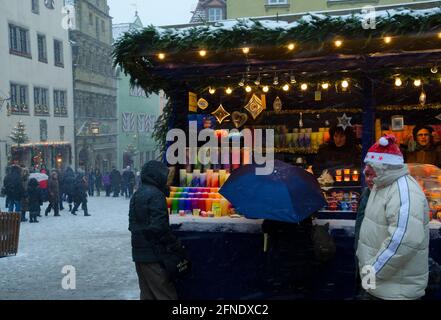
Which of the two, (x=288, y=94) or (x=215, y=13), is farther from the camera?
(x=215, y=13)

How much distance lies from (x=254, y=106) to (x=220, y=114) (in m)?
0.69

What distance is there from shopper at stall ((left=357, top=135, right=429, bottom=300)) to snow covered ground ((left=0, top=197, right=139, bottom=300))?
409 centimetres

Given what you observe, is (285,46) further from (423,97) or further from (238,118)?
(423,97)

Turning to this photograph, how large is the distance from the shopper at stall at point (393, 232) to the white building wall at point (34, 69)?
26.7 meters

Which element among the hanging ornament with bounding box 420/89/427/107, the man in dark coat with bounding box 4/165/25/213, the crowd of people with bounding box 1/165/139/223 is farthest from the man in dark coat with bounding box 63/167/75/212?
the hanging ornament with bounding box 420/89/427/107

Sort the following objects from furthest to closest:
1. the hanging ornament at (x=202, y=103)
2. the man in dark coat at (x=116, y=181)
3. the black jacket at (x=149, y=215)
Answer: the man in dark coat at (x=116, y=181) < the hanging ornament at (x=202, y=103) < the black jacket at (x=149, y=215)

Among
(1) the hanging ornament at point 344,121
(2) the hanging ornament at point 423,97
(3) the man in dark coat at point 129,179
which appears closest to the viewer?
(2) the hanging ornament at point 423,97

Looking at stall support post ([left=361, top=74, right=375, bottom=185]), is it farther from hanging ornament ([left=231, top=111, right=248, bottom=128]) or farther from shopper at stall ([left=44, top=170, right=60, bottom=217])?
shopper at stall ([left=44, top=170, right=60, bottom=217])

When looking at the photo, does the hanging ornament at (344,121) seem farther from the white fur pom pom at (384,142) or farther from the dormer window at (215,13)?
the dormer window at (215,13)

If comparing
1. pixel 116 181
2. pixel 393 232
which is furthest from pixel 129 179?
pixel 393 232

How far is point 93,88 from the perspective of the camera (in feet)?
133

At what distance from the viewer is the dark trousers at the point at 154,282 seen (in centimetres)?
493

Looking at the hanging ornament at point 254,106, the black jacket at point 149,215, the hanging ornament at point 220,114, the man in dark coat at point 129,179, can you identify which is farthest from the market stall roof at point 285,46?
the man in dark coat at point 129,179

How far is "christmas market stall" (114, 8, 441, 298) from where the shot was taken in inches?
213
